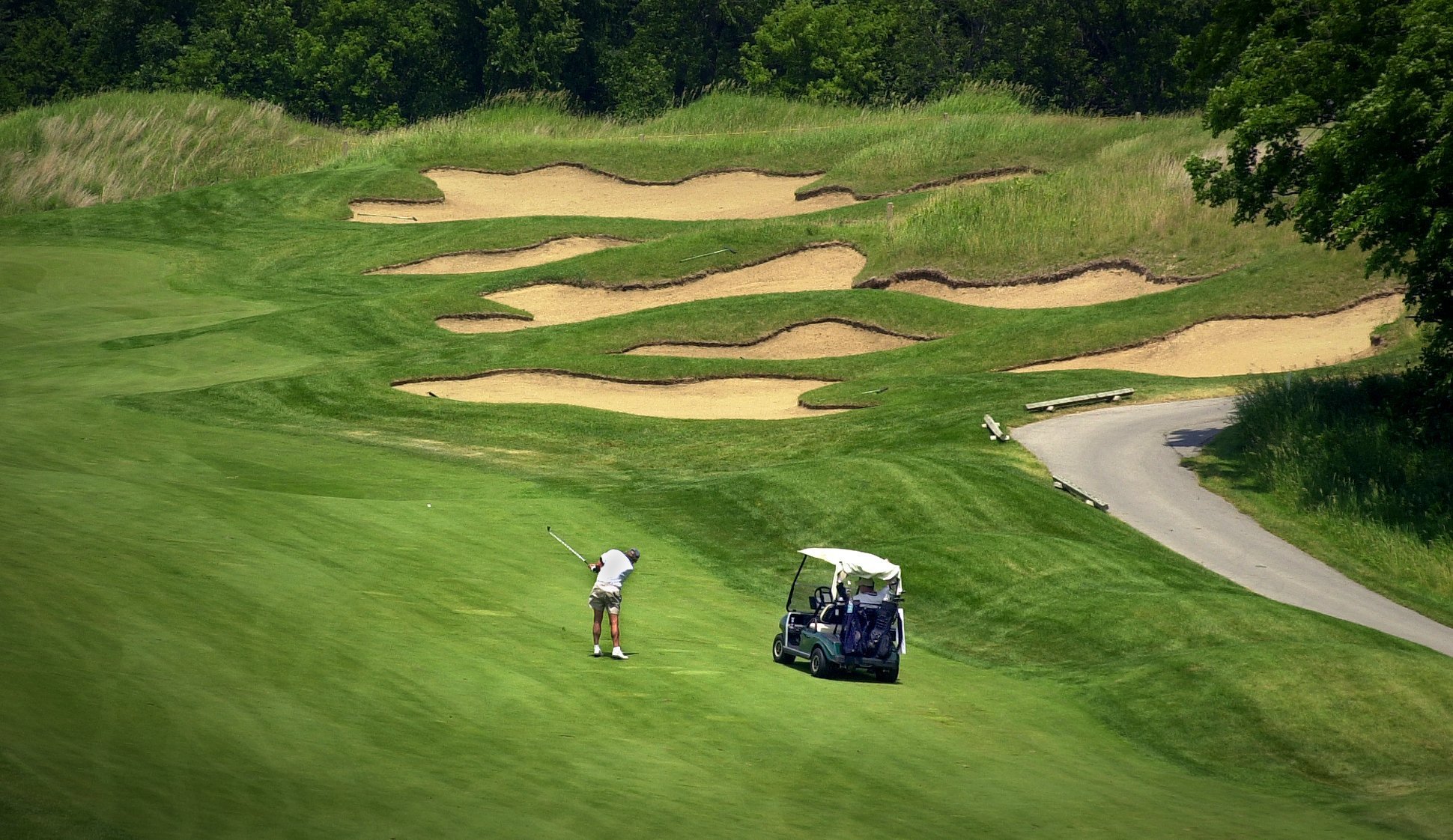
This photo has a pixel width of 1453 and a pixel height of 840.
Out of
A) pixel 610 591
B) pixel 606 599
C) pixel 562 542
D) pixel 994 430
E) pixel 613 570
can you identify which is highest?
pixel 613 570

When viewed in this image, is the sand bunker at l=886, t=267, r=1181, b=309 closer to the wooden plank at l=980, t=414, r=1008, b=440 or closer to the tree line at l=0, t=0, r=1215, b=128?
the wooden plank at l=980, t=414, r=1008, b=440

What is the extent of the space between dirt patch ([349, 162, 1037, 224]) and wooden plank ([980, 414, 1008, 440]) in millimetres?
36312

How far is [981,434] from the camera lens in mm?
39688

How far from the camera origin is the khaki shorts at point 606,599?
21188 millimetres

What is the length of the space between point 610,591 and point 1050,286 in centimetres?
4120

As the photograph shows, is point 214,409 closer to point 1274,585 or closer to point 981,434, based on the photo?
point 981,434

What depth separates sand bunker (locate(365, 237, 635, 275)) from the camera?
223ft

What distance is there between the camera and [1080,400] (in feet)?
142

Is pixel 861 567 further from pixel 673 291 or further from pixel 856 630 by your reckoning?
pixel 673 291

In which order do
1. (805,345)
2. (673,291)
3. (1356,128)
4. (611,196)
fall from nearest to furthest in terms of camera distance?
(1356,128) → (805,345) → (673,291) → (611,196)

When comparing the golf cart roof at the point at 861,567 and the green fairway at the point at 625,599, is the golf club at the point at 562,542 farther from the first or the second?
the golf cart roof at the point at 861,567

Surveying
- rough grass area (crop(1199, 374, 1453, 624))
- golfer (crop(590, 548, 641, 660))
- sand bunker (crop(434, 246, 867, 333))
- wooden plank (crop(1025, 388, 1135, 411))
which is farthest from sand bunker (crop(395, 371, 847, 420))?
golfer (crop(590, 548, 641, 660))

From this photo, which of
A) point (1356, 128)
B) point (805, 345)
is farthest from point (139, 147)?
point (1356, 128)

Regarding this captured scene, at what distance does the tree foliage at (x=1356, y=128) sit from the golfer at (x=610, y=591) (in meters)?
19.8
